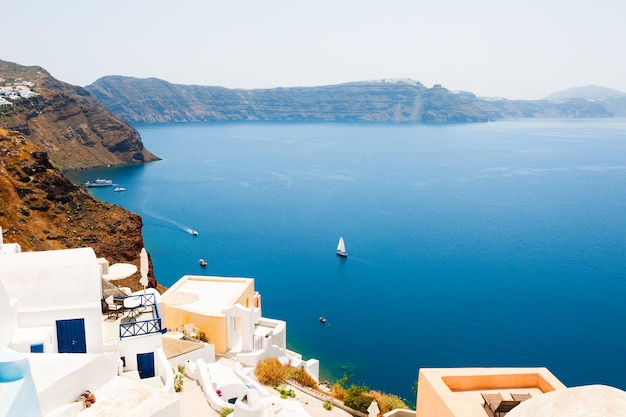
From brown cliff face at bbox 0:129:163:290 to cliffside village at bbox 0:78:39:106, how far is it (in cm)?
7939

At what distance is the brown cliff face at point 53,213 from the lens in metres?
36.7

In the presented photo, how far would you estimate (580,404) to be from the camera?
721cm

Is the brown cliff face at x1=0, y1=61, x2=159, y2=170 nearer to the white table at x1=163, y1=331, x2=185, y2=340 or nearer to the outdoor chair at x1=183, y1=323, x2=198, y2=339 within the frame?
the outdoor chair at x1=183, y1=323, x2=198, y2=339

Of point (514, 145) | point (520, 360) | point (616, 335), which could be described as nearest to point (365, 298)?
point (520, 360)

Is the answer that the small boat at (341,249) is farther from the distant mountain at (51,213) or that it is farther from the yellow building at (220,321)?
the yellow building at (220,321)

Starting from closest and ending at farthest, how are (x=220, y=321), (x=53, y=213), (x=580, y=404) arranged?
(x=580, y=404) → (x=220, y=321) → (x=53, y=213)

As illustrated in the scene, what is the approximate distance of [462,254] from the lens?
56281mm

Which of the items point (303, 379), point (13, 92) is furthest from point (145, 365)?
point (13, 92)

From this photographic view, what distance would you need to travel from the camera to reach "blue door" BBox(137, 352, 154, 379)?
1483cm

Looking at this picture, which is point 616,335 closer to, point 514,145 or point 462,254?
point 462,254

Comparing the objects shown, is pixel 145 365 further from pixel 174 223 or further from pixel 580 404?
pixel 174 223

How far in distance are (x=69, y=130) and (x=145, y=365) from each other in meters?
123

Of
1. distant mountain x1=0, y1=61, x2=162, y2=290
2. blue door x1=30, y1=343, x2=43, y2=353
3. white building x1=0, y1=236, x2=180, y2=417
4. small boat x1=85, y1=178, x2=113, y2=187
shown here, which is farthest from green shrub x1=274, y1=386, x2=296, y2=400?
small boat x1=85, y1=178, x2=113, y2=187

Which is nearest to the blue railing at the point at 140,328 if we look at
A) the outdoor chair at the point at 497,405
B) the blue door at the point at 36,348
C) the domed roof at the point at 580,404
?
the blue door at the point at 36,348
